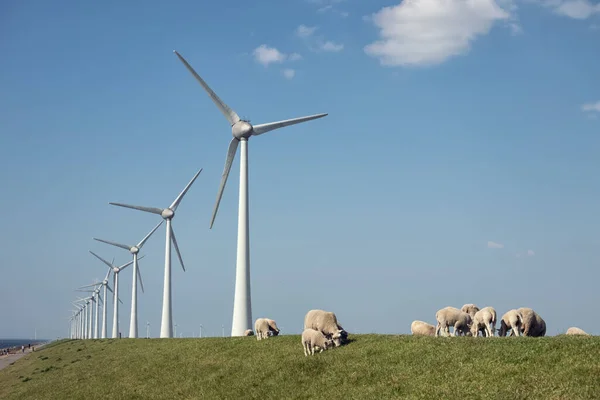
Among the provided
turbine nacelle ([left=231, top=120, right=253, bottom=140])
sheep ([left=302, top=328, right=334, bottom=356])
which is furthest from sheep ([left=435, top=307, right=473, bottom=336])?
turbine nacelle ([left=231, top=120, right=253, bottom=140])

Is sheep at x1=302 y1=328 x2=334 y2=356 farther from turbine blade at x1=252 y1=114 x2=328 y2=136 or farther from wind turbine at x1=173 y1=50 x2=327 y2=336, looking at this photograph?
turbine blade at x1=252 y1=114 x2=328 y2=136

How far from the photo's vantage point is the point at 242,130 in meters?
68.2

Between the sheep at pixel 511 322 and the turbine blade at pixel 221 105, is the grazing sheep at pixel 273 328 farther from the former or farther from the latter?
the turbine blade at pixel 221 105

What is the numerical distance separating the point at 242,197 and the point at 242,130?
7.75m

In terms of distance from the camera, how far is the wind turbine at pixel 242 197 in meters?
62.4

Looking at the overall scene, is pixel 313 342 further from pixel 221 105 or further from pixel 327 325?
pixel 221 105

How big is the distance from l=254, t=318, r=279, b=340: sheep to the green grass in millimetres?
923

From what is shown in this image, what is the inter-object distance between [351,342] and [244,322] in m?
30.0

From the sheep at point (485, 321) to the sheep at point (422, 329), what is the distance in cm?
213

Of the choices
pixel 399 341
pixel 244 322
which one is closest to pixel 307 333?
pixel 399 341

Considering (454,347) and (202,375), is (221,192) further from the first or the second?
(454,347)

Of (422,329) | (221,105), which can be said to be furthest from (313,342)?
(221,105)


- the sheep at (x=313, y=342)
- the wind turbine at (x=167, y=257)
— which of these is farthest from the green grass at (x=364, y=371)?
the wind turbine at (x=167, y=257)

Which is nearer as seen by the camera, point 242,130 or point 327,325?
point 327,325
